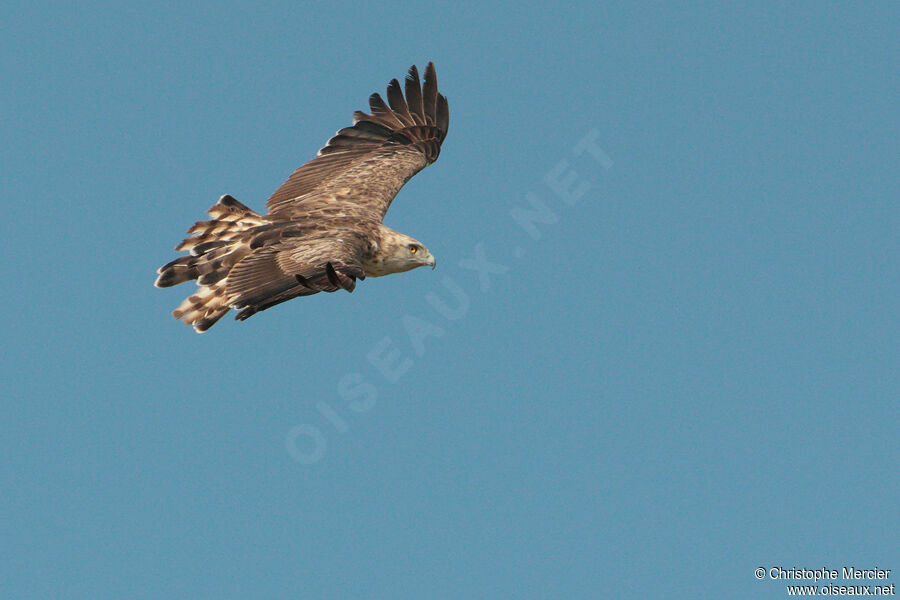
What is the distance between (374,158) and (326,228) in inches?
127

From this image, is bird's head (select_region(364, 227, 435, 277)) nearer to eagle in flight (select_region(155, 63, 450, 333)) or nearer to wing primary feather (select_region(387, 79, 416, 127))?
eagle in flight (select_region(155, 63, 450, 333))

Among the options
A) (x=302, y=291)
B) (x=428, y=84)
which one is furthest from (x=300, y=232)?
(x=428, y=84)

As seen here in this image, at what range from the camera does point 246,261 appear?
14.5 meters

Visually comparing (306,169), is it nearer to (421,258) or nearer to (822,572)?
(421,258)

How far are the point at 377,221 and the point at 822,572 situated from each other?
24.9 feet

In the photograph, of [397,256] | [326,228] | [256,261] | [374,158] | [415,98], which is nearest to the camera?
[256,261]

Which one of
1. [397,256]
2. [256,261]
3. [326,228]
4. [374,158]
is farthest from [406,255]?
[374,158]

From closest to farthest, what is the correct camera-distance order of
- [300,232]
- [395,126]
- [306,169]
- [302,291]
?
[302,291] < [300,232] < [306,169] < [395,126]

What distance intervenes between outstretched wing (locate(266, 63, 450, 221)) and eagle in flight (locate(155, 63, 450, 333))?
16mm

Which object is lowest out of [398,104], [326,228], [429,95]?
[326,228]

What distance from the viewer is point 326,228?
15.8 m

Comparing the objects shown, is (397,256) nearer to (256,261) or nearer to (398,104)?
(256,261)

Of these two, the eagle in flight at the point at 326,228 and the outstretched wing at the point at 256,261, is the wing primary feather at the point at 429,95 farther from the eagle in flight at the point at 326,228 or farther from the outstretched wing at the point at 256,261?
the outstretched wing at the point at 256,261

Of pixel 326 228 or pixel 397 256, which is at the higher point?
pixel 397 256
